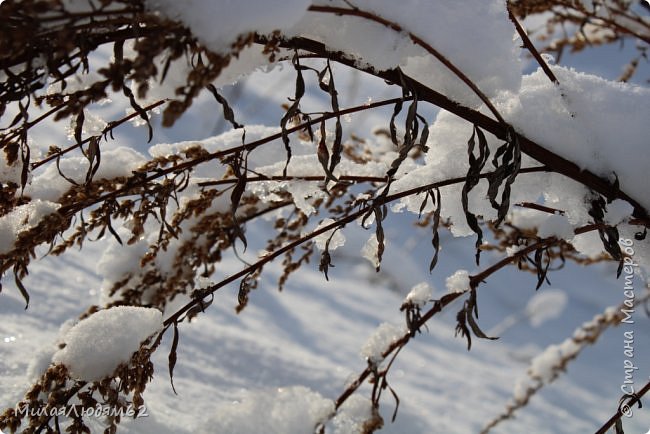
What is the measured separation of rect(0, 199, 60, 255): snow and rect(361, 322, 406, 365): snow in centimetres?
73

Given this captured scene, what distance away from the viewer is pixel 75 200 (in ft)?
3.32

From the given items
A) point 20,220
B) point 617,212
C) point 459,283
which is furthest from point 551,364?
point 20,220

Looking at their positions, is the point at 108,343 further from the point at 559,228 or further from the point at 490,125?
the point at 559,228

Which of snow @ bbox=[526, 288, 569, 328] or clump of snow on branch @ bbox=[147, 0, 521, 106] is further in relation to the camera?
snow @ bbox=[526, 288, 569, 328]

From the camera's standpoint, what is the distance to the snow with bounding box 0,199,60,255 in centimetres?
91

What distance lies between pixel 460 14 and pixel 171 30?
503mm

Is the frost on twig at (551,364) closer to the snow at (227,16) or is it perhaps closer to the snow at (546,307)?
the snow at (546,307)

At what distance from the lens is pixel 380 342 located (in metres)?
1.35

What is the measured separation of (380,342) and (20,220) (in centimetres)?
82

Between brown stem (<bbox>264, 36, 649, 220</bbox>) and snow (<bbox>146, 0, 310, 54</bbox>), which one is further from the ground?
brown stem (<bbox>264, 36, 649, 220</bbox>)

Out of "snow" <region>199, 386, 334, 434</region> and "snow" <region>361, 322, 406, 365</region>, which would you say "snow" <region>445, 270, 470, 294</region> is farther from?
"snow" <region>199, 386, 334, 434</region>

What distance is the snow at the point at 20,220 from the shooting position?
91 centimetres

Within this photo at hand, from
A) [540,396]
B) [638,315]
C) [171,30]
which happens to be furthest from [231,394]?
[638,315]

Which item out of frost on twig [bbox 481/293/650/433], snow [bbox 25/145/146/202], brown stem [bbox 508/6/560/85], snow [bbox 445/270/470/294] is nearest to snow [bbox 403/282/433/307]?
snow [bbox 445/270/470/294]
